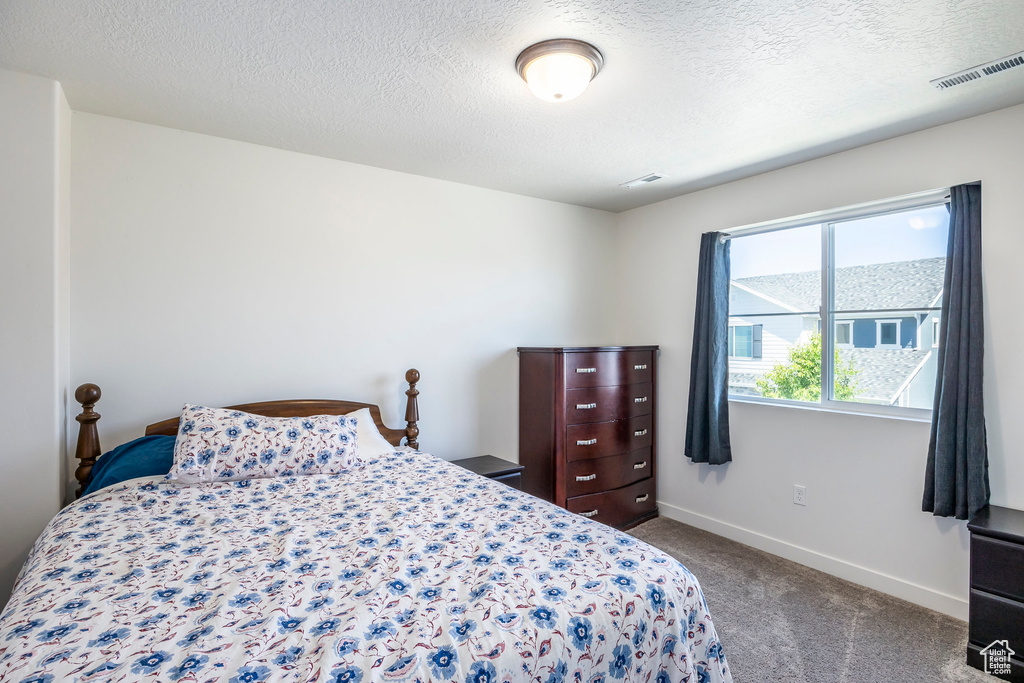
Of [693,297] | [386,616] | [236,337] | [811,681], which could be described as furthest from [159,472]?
[693,297]

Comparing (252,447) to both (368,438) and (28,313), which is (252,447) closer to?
(368,438)

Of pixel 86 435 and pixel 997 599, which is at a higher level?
pixel 86 435

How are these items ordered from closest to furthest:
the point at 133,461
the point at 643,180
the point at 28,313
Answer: the point at 28,313, the point at 133,461, the point at 643,180

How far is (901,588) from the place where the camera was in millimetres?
2590

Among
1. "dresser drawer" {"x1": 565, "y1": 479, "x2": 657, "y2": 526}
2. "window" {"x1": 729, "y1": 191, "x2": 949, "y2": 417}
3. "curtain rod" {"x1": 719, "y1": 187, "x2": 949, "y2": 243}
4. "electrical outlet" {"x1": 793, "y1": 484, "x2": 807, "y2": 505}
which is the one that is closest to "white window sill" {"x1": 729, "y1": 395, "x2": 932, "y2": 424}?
"window" {"x1": 729, "y1": 191, "x2": 949, "y2": 417}

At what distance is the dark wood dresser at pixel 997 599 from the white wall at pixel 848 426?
1.30 ft

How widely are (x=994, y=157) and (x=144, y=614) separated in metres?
3.65

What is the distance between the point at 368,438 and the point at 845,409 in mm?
2751

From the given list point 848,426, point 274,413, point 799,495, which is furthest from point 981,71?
point 274,413

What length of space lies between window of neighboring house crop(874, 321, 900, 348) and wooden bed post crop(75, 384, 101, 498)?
3991mm

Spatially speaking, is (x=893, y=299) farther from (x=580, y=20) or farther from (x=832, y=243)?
(x=580, y=20)

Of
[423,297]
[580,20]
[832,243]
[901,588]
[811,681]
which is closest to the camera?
[580,20]

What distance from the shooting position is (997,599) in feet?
6.59

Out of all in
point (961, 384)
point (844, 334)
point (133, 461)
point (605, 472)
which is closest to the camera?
point (133, 461)
